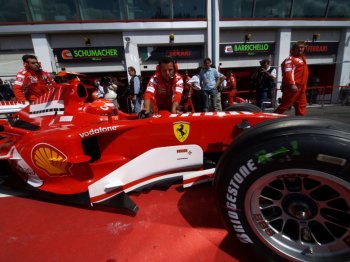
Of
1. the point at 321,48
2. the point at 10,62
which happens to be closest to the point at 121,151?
the point at 10,62

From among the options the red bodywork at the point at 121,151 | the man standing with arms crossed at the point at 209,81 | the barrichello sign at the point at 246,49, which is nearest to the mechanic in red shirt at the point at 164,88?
the red bodywork at the point at 121,151

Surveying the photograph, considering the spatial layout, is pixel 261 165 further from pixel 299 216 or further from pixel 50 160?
pixel 50 160

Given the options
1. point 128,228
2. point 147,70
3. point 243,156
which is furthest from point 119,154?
point 147,70

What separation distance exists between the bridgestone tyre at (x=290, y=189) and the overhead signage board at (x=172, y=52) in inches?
362

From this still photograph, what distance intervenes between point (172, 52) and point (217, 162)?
8661 millimetres

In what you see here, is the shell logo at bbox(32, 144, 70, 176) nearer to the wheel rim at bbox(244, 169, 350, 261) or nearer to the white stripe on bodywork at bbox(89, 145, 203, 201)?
the white stripe on bodywork at bbox(89, 145, 203, 201)

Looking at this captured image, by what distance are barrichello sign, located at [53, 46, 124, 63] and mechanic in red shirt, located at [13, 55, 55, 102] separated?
5332 mm

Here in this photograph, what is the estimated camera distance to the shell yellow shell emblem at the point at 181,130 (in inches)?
69.9

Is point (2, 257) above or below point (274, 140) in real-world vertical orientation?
below

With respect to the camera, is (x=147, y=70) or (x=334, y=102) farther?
(x=334, y=102)

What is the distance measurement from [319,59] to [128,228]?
43.5 feet

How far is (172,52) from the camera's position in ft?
31.7

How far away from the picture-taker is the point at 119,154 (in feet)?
6.25

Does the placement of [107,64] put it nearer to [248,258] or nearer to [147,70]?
[147,70]
